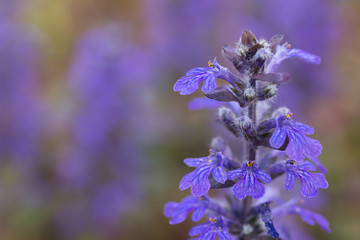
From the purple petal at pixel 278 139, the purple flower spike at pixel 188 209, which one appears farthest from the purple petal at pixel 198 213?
the purple petal at pixel 278 139

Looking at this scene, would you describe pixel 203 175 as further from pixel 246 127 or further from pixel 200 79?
pixel 200 79

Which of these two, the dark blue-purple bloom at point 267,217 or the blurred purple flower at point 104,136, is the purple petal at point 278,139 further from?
the blurred purple flower at point 104,136

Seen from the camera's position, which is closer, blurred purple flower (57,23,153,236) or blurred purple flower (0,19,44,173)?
blurred purple flower (57,23,153,236)

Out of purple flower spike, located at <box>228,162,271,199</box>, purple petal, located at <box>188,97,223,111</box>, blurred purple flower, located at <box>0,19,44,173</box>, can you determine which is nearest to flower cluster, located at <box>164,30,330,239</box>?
purple flower spike, located at <box>228,162,271,199</box>

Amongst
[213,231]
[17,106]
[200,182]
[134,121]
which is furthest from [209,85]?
[17,106]

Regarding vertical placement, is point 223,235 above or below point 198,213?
below

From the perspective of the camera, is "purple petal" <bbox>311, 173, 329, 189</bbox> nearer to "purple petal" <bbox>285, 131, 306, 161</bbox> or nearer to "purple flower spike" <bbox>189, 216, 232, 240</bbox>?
"purple petal" <bbox>285, 131, 306, 161</bbox>
